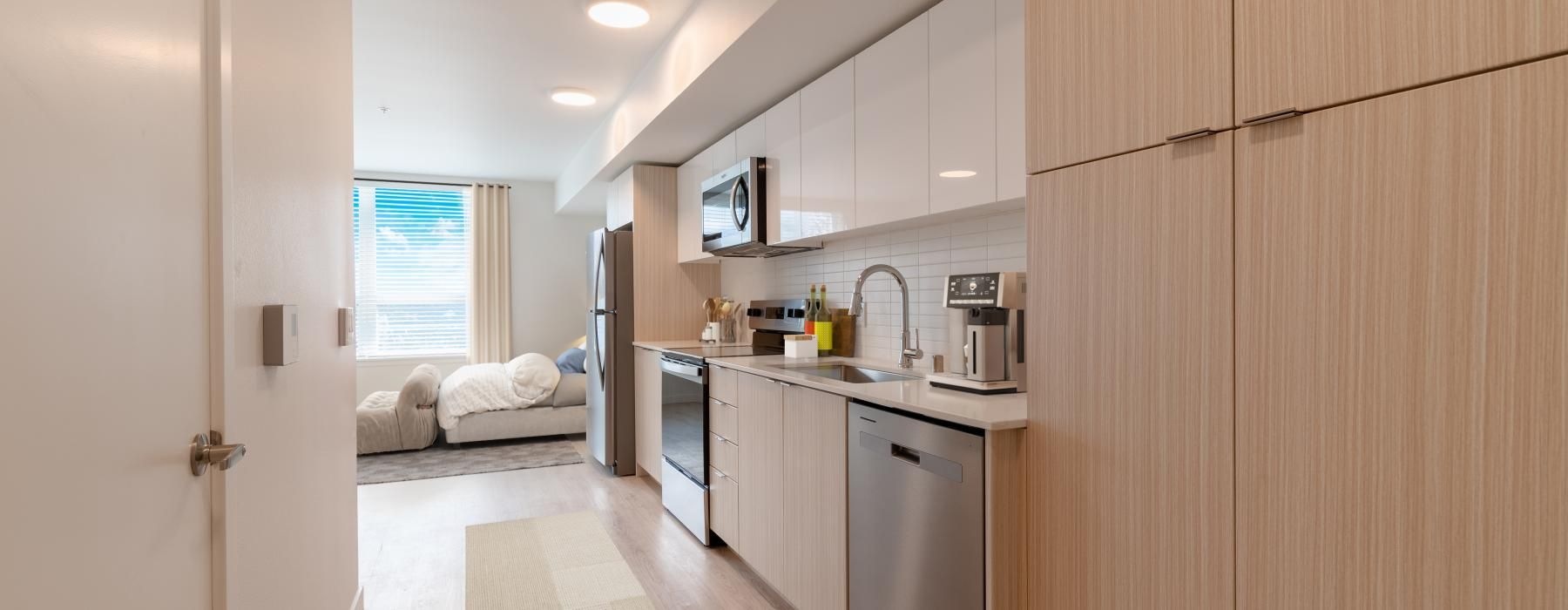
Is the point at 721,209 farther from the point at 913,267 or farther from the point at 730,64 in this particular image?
the point at 913,267

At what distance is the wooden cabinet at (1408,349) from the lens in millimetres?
821

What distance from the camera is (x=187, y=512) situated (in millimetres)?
1018

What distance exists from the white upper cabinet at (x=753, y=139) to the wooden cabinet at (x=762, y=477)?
3.71 feet

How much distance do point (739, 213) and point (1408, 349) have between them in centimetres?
278

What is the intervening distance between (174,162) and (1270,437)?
1599mm

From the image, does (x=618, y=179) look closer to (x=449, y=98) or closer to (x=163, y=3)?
(x=449, y=98)

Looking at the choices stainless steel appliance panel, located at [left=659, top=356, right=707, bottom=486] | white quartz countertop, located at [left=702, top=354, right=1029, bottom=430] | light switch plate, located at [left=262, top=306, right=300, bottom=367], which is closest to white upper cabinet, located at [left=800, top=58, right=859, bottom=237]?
white quartz countertop, located at [left=702, top=354, right=1029, bottom=430]

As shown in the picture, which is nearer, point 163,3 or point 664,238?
point 163,3

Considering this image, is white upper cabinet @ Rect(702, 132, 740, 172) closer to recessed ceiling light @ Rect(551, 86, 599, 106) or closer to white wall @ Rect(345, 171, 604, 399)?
recessed ceiling light @ Rect(551, 86, 599, 106)

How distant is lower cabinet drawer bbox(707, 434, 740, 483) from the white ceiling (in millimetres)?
1795

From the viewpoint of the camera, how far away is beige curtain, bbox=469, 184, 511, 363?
276 inches

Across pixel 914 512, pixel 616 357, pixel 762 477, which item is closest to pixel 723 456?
pixel 762 477

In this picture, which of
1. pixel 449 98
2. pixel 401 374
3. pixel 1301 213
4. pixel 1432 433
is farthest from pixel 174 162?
pixel 401 374

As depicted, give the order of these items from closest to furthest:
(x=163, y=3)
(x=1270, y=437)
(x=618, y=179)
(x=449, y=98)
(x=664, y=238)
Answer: (x=163, y=3), (x=1270, y=437), (x=449, y=98), (x=664, y=238), (x=618, y=179)
